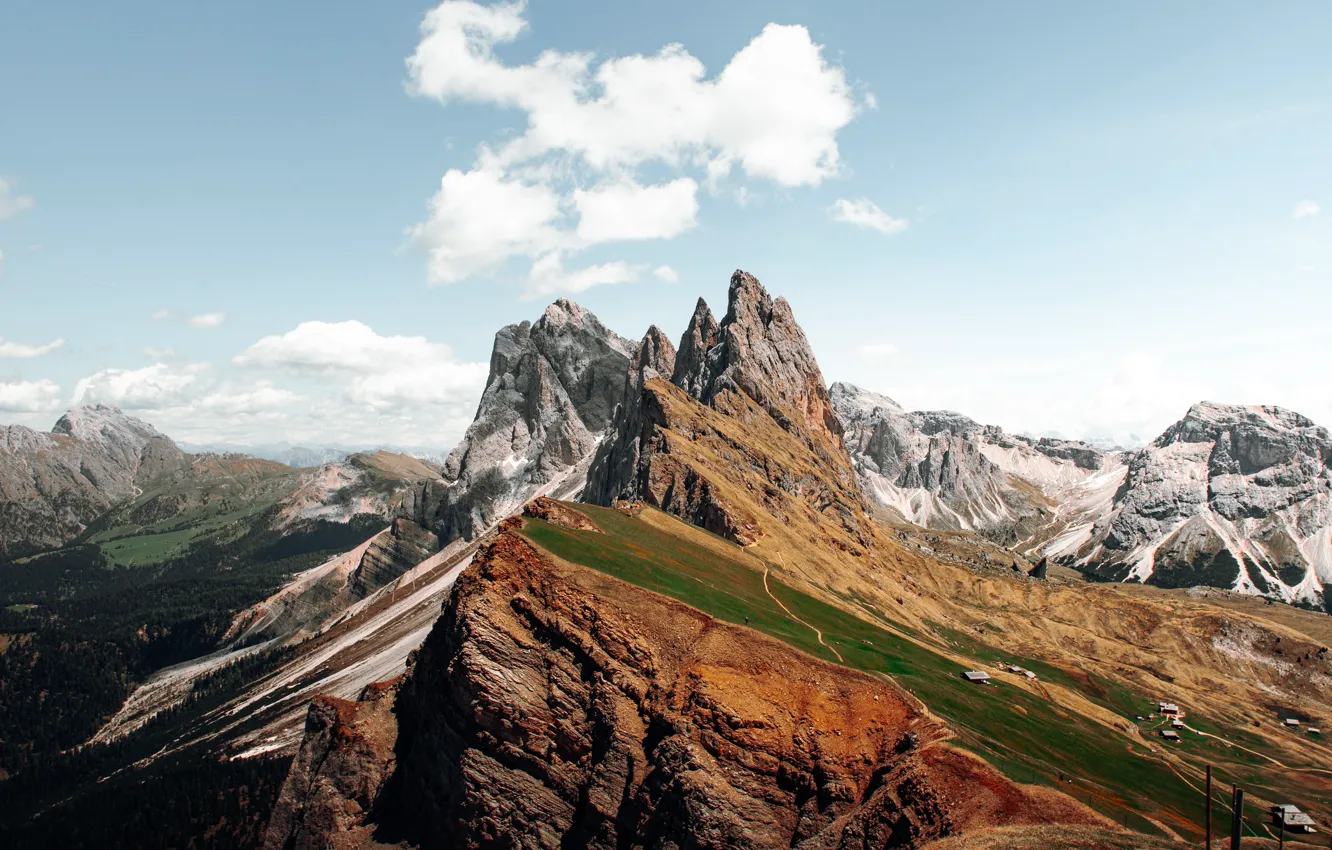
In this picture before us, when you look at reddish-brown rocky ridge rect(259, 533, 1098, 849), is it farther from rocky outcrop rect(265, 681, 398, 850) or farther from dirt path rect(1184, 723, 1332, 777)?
dirt path rect(1184, 723, 1332, 777)

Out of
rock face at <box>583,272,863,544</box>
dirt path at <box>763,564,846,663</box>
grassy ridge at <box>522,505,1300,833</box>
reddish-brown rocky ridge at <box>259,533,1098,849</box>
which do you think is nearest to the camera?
reddish-brown rocky ridge at <box>259,533,1098,849</box>

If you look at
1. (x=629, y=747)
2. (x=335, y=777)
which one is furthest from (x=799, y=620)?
(x=335, y=777)

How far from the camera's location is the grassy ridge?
2394 inches

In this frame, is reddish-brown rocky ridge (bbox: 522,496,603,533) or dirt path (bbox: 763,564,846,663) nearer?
dirt path (bbox: 763,564,846,663)

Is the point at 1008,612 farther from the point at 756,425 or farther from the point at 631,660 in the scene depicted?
the point at 631,660

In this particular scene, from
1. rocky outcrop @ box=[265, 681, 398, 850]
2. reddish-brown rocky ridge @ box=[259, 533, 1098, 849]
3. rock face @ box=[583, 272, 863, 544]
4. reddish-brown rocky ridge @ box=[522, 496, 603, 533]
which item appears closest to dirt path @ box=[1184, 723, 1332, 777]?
rock face @ box=[583, 272, 863, 544]

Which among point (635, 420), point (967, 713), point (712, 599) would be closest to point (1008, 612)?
point (635, 420)

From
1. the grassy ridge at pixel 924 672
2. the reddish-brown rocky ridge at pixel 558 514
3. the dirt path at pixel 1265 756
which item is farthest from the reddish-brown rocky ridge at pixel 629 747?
the dirt path at pixel 1265 756

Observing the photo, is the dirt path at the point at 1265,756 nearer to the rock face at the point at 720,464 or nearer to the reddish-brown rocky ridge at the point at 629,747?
the rock face at the point at 720,464

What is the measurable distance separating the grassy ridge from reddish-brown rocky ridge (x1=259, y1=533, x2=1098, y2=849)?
5.77 meters

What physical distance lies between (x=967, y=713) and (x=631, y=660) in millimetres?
35884

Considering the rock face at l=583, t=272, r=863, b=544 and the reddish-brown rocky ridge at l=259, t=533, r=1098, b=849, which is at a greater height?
the rock face at l=583, t=272, r=863, b=544

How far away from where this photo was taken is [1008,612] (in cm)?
17838

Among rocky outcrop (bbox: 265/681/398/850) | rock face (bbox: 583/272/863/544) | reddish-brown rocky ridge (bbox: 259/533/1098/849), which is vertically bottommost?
rocky outcrop (bbox: 265/681/398/850)
